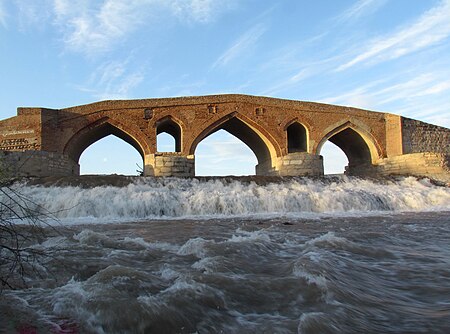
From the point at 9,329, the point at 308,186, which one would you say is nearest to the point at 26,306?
the point at 9,329

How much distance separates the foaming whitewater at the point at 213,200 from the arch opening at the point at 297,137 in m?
9.59

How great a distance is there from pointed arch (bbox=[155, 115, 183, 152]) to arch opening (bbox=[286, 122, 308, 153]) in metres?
6.38

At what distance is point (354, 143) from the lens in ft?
77.4

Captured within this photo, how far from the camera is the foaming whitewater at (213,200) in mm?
9383

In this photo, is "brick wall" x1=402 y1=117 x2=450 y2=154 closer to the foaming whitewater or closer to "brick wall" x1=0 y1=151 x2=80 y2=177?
the foaming whitewater

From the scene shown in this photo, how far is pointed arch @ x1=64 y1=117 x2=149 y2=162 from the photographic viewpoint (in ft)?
61.8

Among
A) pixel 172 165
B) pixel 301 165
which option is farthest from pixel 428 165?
pixel 172 165

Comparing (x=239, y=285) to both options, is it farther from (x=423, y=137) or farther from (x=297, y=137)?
(x=423, y=137)

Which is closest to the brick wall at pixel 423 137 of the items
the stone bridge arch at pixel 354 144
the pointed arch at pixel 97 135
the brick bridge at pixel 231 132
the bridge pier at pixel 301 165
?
the brick bridge at pixel 231 132

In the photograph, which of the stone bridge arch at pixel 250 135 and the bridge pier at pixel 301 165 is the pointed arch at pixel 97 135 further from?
the bridge pier at pixel 301 165

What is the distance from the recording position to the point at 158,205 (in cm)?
966

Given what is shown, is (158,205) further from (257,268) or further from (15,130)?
(15,130)

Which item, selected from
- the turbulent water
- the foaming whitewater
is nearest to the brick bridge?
the foaming whitewater

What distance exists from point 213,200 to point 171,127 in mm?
12048
